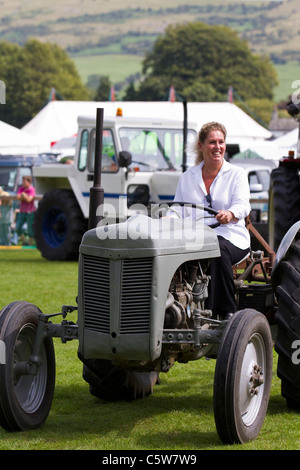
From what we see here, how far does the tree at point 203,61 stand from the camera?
102 metres

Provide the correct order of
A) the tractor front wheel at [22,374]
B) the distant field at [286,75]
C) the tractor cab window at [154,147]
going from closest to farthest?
the tractor front wheel at [22,374] < the tractor cab window at [154,147] < the distant field at [286,75]

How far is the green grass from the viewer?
5.31 meters

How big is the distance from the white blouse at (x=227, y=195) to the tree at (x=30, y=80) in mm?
93080

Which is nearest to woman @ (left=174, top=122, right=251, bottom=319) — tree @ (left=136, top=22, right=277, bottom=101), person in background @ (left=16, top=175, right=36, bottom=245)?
person in background @ (left=16, top=175, right=36, bottom=245)

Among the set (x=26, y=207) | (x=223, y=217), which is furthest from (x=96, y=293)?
(x=26, y=207)

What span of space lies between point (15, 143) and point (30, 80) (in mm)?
75670

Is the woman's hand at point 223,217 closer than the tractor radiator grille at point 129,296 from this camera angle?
No

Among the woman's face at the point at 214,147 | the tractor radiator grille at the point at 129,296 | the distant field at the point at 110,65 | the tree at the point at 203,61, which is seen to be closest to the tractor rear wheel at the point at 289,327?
the woman's face at the point at 214,147

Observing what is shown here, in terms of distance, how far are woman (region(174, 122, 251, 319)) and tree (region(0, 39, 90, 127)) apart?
9307 centimetres

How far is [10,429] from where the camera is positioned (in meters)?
5.47

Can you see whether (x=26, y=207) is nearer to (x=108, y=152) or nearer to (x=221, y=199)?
(x=108, y=152)

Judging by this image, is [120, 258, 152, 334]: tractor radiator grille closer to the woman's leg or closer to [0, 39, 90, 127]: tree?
the woman's leg

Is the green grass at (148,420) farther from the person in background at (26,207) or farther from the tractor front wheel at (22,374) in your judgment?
the person in background at (26,207)
